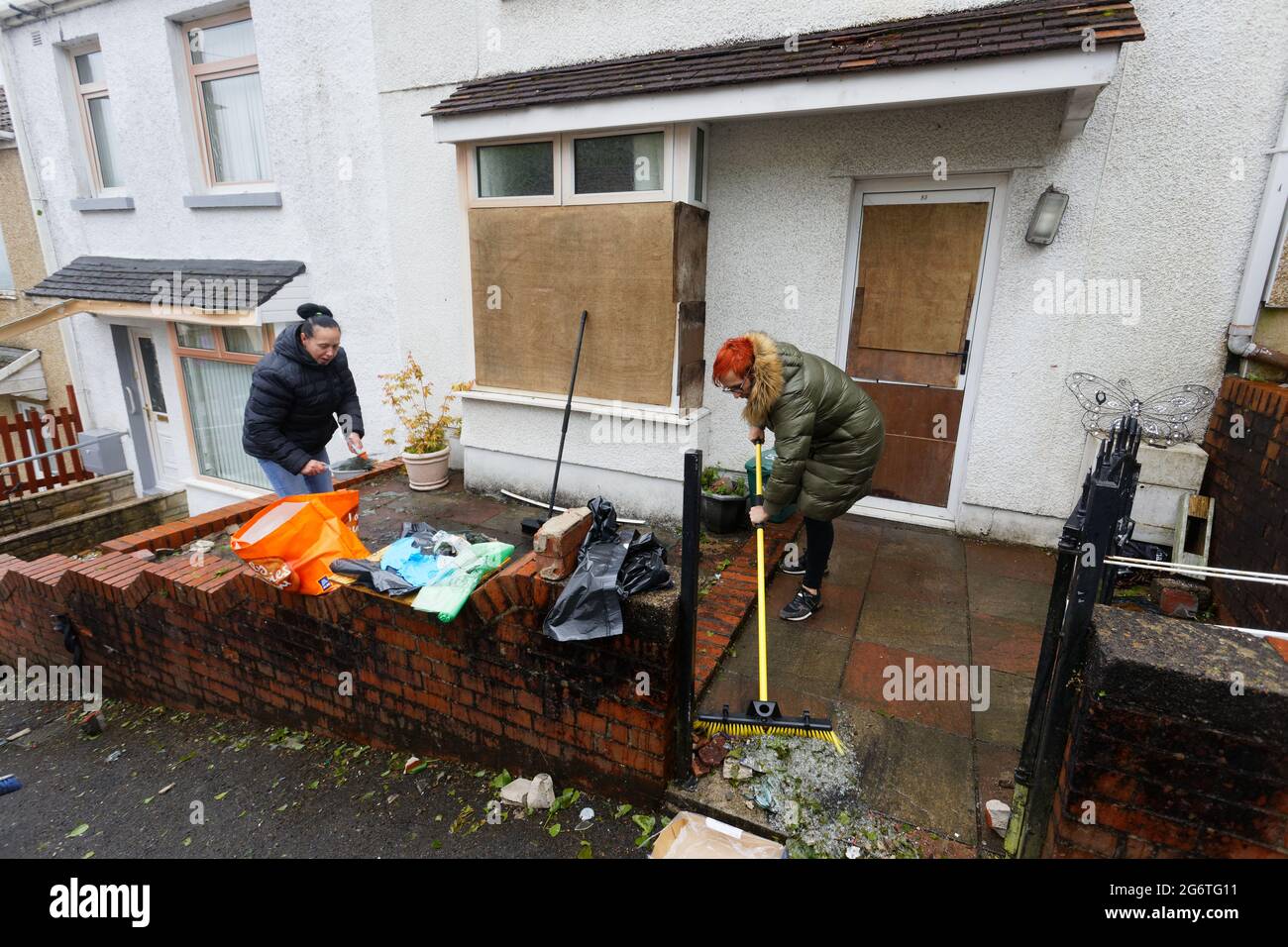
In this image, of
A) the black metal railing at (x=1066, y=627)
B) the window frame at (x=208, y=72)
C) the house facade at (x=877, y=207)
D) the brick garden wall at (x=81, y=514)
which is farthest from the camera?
the brick garden wall at (x=81, y=514)

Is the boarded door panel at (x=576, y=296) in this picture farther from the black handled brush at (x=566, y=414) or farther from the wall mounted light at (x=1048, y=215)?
the wall mounted light at (x=1048, y=215)

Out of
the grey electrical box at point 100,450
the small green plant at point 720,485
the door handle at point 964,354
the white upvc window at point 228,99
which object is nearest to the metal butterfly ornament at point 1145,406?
the door handle at point 964,354

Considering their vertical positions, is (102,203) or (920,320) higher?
(102,203)

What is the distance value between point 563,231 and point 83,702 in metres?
4.93

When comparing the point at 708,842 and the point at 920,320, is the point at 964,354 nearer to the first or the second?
the point at 920,320

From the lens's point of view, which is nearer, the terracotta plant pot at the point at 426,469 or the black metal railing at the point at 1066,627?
the black metal railing at the point at 1066,627

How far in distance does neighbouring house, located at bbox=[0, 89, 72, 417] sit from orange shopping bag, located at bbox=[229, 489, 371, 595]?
9.75 metres

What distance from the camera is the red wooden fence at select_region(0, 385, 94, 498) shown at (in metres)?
8.33

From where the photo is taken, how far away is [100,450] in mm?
9336

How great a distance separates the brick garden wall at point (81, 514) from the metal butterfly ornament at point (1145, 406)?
426 inches

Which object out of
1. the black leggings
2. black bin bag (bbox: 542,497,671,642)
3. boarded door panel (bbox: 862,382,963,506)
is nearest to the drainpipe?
boarded door panel (bbox: 862,382,963,506)

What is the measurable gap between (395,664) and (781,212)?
13.7 feet

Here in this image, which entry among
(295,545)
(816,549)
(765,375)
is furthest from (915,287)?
(295,545)

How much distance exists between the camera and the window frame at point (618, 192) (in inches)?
181
